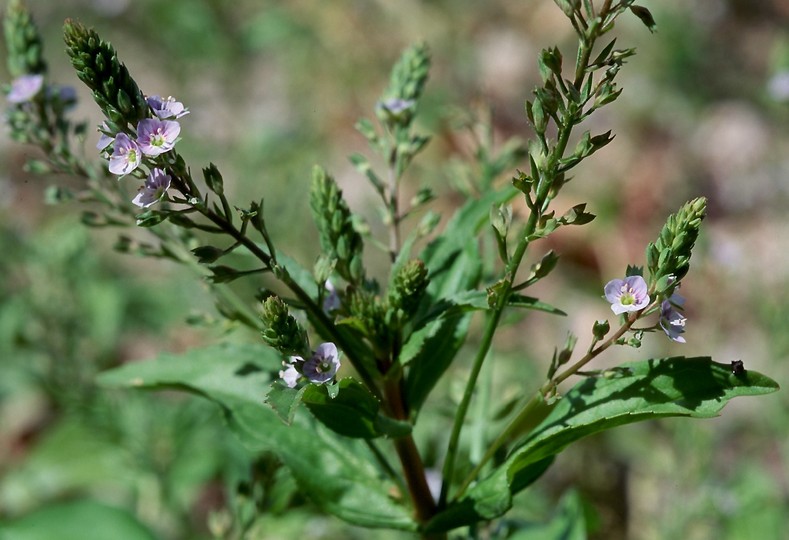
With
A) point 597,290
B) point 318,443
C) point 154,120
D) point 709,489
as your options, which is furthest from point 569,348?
point 597,290

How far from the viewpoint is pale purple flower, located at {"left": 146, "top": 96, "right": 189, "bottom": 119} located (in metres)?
1.34

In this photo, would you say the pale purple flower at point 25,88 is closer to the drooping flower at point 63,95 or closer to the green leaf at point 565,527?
the drooping flower at point 63,95

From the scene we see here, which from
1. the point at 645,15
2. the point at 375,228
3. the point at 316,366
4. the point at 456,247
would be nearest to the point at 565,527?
the point at 456,247

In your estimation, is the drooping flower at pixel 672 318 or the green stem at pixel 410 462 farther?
the green stem at pixel 410 462

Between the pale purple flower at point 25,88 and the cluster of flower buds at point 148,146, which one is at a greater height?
the pale purple flower at point 25,88

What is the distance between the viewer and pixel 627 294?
55.7 inches

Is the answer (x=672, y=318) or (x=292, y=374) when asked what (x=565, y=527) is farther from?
(x=292, y=374)

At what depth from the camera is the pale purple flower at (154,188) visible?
133cm

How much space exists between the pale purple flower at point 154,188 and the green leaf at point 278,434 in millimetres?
576

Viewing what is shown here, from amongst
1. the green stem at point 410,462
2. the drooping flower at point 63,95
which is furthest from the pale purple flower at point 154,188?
the drooping flower at point 63,95

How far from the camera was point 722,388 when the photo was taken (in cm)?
145

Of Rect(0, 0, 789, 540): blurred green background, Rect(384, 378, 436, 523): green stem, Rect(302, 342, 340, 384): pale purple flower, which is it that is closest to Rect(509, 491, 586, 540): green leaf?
Rect(0, 0, 789, 540): blurred green background

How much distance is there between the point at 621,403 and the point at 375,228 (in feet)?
12.8

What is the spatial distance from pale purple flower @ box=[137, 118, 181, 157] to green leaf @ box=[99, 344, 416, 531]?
2.16 feet
